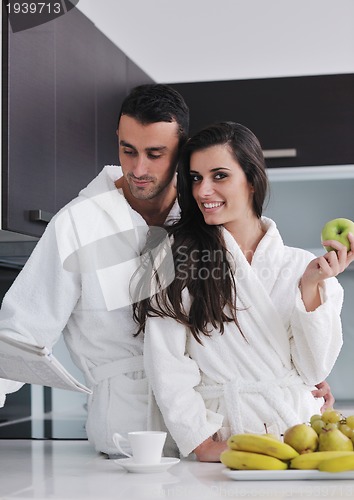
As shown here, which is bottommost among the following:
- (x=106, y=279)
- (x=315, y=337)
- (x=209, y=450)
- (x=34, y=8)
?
(x=209, y=450)

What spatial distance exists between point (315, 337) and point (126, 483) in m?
0.51

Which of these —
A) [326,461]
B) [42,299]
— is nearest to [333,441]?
[326,461]

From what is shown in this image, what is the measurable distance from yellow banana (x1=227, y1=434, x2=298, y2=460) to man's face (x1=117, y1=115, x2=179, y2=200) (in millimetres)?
681

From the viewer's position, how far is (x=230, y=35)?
3.54 m

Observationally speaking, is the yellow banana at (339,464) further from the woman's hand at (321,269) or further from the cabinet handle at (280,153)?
the cabinet handle at (280,153)

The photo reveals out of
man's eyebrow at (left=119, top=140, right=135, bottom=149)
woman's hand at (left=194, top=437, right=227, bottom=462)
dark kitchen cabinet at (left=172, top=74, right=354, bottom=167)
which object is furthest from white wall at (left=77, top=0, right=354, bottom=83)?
woman's hand at (left=194, top=437, right=227, bottom=462)

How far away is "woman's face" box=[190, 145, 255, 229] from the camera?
187 cm

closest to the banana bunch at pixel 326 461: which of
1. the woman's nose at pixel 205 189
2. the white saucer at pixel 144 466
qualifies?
the white saucer at pixel 144 466

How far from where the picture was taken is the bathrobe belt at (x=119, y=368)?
1.90 metres

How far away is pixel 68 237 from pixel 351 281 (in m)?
1.74

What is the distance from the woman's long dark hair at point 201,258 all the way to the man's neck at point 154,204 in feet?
0.37

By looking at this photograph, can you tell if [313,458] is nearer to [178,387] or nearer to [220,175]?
[178,387]

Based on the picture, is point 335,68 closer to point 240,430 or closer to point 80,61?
point 80,61

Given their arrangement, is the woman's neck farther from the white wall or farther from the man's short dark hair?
the white wall
